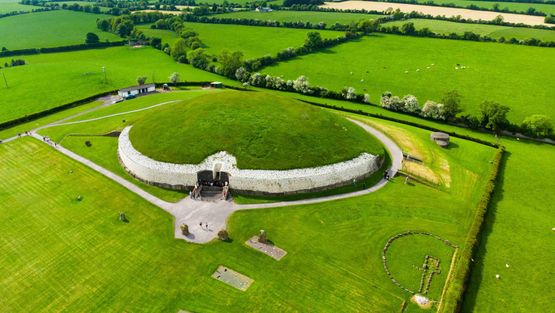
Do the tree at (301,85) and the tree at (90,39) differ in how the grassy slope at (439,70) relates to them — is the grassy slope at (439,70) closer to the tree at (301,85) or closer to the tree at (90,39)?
the tree at (301,85)

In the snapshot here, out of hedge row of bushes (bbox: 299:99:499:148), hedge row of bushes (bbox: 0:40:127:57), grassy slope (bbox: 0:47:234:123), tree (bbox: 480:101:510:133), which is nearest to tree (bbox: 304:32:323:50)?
grassy slope (bbox: 0:47:234:123)

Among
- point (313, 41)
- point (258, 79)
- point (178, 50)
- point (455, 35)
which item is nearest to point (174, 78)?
point (258, 79)

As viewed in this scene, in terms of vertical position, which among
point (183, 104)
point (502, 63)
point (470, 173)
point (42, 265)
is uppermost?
point (502, 63)

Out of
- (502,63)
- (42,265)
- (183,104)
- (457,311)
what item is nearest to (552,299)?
(457,311)

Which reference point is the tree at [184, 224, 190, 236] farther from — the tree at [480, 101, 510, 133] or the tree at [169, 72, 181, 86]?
the tree at [169, 72, 181, 86]

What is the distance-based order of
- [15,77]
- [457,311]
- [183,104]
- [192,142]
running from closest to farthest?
1. [457,311]
2. [192,142]
3. [183,104]
4. [15,77]

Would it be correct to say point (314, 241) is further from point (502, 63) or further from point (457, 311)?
point (502, 63)

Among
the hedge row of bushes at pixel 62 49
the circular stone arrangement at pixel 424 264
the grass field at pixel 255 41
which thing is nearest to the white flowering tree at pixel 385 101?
the circular stone arrangement at pixel 424 264

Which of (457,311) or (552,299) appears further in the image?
(552,299)
